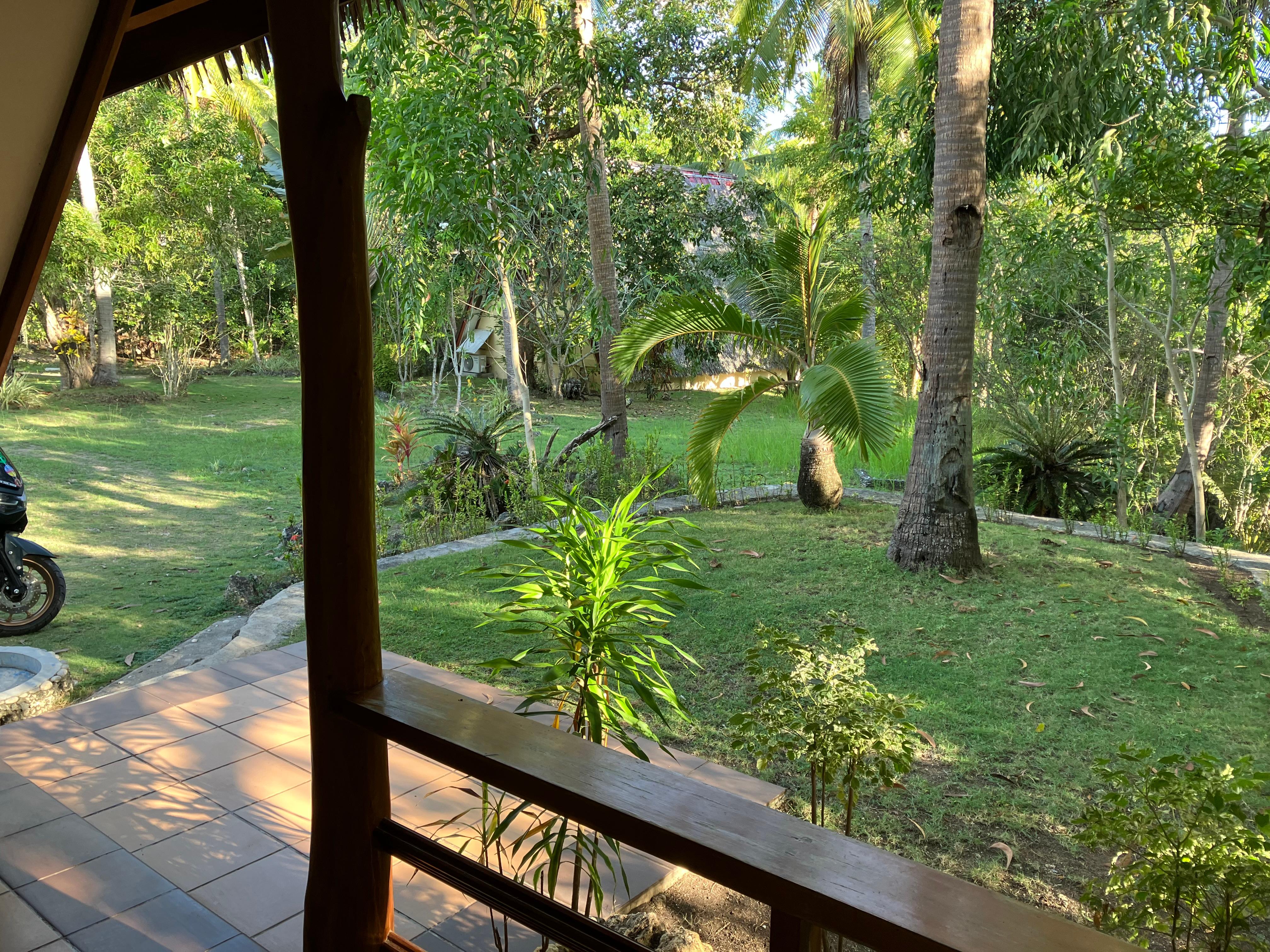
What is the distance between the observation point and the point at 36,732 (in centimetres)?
328

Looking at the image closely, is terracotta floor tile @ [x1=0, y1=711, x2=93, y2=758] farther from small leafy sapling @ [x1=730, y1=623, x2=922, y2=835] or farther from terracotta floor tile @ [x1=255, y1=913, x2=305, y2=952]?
small leafy sapling @ [x1=730, y1=623, x2=922, y2=835]

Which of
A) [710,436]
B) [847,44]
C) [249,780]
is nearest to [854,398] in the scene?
[710,436]

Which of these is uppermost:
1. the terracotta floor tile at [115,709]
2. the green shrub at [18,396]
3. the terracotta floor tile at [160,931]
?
the green shrub at [18,396]

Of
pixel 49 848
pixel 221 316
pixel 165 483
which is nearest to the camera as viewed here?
pixel 49 848

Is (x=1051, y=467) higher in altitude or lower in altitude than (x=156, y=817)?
higher

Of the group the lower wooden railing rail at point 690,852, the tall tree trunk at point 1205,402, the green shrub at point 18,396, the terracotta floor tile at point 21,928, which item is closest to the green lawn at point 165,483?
the green shrub at point 18,396

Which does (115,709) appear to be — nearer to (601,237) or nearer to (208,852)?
(208,852)

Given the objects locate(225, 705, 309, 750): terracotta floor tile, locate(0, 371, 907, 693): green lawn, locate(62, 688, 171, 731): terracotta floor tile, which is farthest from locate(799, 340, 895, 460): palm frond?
locate(62, 688, 171, 731): terracotta floor tile

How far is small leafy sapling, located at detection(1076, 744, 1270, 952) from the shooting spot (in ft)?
5.45

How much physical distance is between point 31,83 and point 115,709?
8.21 feet

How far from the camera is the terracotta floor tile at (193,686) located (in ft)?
11.9

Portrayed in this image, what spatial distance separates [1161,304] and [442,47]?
7605mm

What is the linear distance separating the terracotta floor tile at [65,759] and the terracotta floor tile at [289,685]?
2.08ft

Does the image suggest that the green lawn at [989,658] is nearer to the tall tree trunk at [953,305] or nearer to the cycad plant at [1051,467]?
the tall tree trunk at [953,305]
